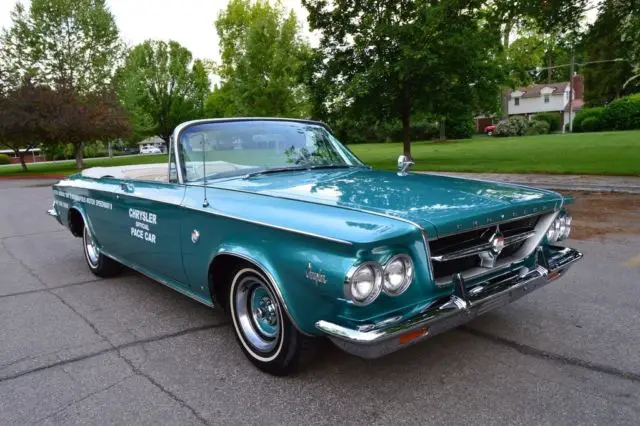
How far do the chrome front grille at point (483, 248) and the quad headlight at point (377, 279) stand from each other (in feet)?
0.54

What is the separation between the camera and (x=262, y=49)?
102ft

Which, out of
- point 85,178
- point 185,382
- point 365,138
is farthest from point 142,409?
point 365,138

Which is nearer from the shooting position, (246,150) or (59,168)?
(246,150)

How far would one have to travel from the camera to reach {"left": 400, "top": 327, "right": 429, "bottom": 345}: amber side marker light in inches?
96.5

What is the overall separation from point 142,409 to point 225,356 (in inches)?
28.5

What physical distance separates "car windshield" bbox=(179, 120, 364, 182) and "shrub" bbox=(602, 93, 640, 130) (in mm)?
44768

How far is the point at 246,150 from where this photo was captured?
398cm

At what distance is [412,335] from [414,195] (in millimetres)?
938

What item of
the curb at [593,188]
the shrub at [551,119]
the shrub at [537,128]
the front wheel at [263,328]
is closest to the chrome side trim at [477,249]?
the front wheel at [263,328]

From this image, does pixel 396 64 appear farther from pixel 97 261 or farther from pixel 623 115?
pixel 623 115

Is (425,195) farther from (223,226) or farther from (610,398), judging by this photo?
(610,398)

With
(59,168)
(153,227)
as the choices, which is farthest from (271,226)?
(59,168)

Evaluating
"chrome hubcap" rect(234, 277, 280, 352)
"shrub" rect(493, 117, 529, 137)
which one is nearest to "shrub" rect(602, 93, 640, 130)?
"shrub" rect(493, 117, 529, 137)

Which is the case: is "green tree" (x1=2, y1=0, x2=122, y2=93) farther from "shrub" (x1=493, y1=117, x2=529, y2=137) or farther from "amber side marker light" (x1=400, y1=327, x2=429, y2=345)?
"amber side marker light" (x1=400, y1=327, x2=429, y2=345)
